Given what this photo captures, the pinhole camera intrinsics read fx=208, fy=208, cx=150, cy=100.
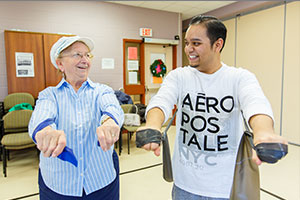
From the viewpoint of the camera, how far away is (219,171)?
976 mm

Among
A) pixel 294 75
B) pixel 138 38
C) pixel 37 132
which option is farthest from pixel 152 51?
pixel 37 132

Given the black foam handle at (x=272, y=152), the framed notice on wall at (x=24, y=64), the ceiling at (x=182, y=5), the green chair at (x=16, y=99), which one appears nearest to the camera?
the black foam handle at (x=272, y=152)

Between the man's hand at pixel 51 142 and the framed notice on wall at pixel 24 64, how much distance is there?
12.9ft

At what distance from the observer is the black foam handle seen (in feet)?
1.79

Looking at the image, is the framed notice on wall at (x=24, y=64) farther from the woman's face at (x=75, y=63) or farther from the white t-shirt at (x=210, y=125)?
the white t-shirt at (x=210, y=125)

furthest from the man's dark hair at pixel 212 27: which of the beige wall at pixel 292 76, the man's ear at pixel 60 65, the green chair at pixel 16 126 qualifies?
the beige wall at pixel 292 76

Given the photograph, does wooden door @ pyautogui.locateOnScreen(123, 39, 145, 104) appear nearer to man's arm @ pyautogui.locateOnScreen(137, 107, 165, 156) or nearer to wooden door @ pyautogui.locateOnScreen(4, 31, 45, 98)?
wooden door @ pyautogui.locateOnScreen(4, 31, 45, 98)

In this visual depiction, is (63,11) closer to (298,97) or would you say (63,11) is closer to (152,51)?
(152,51)

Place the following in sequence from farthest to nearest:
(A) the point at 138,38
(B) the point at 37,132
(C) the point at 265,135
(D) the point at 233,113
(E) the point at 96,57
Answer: (A) the point at 138,38 → (E) the point at 96,57 → (D) the point at 233,113 → (B) the point at 37,132 → (C) the point at 265,135

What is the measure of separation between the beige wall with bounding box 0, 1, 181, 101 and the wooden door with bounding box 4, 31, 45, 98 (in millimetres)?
225

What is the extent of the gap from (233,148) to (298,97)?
161 inches

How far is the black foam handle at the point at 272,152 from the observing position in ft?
1.79

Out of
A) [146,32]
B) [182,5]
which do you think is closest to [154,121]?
[146,32]

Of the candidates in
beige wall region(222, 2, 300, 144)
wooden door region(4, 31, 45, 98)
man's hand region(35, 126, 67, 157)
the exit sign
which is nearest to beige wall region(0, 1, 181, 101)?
the exit sign
